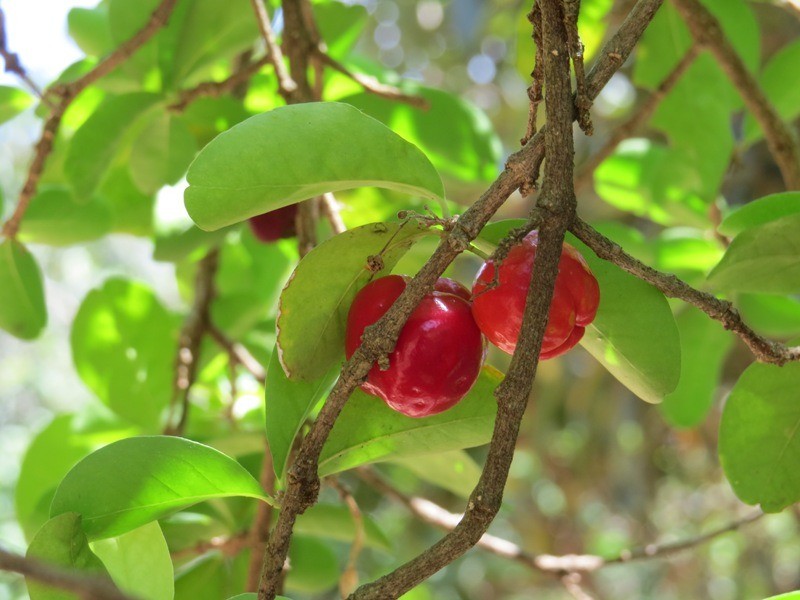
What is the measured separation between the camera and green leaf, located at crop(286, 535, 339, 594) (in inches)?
50.3

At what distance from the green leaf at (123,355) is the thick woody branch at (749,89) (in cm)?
94

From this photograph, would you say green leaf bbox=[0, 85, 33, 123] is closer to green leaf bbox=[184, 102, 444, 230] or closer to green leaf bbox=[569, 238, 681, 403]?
green leaf bbox=[184, 102, 444, 230]

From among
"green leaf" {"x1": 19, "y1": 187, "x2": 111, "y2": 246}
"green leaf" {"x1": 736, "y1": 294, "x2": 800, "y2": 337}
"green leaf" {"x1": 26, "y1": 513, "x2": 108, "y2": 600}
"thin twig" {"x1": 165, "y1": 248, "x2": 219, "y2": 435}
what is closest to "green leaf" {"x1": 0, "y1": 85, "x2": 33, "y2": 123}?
"green leaf" {"x1": 19, "y1": 187, "x2": 111, "y2": 246}

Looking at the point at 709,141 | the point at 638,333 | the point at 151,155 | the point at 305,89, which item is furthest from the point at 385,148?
the point at 709,141

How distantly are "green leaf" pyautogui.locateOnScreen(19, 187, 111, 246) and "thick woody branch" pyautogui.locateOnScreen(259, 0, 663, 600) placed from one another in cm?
79

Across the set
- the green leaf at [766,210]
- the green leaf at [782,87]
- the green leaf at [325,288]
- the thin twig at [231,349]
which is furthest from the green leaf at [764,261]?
the thin twig at [231,349]

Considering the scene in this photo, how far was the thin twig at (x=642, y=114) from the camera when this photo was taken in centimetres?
127

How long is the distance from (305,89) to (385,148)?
0.56 m

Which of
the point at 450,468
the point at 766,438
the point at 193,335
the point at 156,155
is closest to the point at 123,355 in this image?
the point at 193,335

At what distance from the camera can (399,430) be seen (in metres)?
0.71

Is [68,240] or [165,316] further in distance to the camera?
[165,316]

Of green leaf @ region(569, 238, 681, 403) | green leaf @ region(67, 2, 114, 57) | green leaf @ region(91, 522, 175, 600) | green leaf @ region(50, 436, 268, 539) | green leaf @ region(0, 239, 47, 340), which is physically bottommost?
green leaf @ region(91, 522, 175, 600)

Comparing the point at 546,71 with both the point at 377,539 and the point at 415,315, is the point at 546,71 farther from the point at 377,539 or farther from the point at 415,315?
the point at 377,539

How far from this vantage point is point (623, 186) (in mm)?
1382
